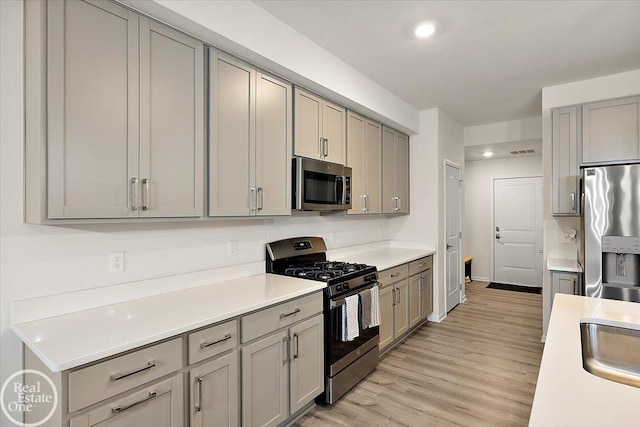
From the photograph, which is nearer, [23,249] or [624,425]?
[624,425]

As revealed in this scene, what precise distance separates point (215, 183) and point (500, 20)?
2.23 metres

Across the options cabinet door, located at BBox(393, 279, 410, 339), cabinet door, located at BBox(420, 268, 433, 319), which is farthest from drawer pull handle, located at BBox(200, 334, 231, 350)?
cabinet door, located at BBox(420, 268, 433, 319)

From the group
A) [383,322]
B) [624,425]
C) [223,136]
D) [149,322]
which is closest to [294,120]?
[223,136]

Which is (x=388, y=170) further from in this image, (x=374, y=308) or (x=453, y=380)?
(x=453, y=380)

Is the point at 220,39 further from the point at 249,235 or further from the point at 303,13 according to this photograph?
the point at 249,235

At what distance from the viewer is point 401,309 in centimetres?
354

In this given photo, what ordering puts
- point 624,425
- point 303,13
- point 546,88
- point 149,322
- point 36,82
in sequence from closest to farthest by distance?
point 624,425 → point 36,82 → point 149,322 → point 303,13 → point 546,88

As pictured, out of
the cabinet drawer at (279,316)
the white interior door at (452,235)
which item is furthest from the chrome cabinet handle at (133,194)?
the white interior door at (452,235)

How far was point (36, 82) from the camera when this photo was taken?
145 cm

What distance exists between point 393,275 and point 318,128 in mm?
1585

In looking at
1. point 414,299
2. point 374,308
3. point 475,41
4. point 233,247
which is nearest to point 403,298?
point 414,299

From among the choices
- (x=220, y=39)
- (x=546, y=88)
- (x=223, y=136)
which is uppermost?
(x=546, y=88)

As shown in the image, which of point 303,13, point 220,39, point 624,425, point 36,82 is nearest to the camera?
point 624,425

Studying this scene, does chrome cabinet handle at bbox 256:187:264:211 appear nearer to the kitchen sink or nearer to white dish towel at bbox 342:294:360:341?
white dish towel at bbox 342:294:360:341
